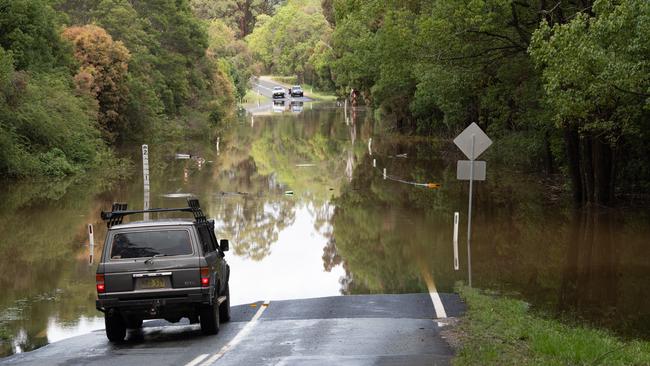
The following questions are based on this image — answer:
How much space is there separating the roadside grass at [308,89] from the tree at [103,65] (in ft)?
296

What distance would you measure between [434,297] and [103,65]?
1594 inches

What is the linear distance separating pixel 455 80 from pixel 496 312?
2120cm

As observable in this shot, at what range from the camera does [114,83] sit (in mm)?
54188

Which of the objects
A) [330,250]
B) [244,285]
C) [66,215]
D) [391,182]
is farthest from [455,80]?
[244,285]

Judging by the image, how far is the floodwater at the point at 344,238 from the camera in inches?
713

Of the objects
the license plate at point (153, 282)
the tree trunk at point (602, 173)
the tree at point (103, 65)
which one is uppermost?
Result: the tree at point (103, 65)

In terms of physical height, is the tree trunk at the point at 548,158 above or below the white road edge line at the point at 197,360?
above

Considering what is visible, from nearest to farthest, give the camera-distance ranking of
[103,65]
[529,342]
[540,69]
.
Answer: [529,342] < [540,69] < [103,65]

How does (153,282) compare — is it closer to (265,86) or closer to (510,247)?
(510,247)

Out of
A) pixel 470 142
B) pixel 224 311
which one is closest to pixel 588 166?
pixel 470 142

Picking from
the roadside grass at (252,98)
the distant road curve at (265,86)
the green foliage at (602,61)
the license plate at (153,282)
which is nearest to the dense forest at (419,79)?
the green foliage at (602,61)

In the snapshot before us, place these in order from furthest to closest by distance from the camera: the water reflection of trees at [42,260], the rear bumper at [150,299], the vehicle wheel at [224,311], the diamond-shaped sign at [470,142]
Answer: the diamond-shaped sign at [470,142], the water reflection of trees at [42,260], the vehicle wheel at [224,311], the rear bumper at [150,299]

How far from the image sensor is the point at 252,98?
148 m

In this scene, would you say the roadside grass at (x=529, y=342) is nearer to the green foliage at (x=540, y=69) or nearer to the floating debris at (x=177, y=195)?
the green foliage at (x=540, y=69)
